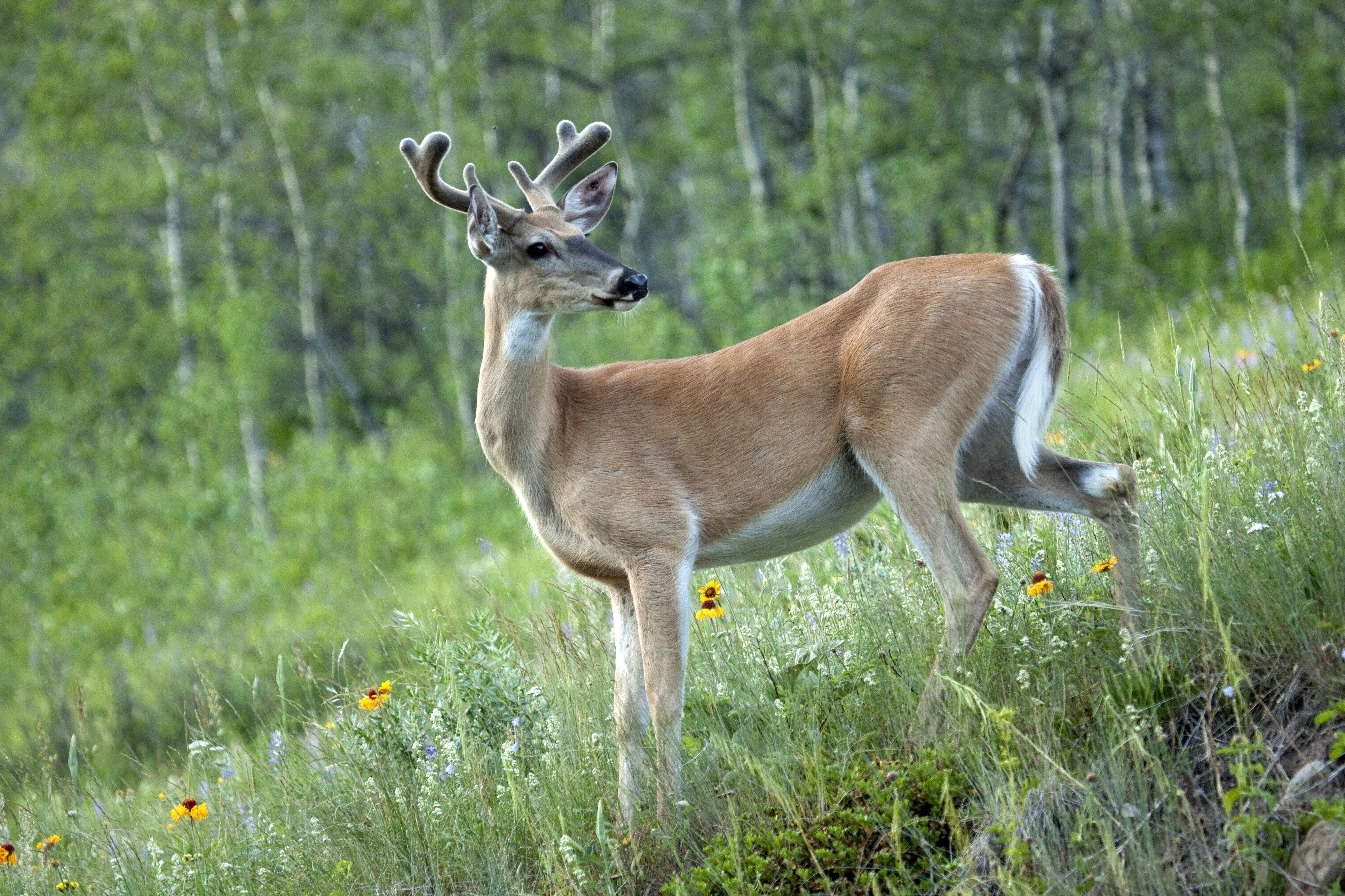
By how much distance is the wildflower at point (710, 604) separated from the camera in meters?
3.94

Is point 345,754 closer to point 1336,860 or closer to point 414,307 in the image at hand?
point 1336,860

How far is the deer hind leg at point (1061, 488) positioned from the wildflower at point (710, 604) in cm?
91

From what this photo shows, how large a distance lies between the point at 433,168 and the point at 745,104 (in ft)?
45.8

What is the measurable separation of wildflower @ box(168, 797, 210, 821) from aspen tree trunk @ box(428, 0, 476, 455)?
48.8 feet

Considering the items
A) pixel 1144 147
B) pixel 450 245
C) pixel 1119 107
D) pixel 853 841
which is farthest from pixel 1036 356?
pixel 1144 147

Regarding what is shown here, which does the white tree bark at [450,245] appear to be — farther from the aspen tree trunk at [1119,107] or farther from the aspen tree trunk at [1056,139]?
the aspen tree trunk at [1119,107]

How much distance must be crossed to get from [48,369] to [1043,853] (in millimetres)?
22050

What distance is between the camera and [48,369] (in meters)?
21.0

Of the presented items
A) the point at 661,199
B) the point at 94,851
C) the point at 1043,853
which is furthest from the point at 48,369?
the point at 1043,853

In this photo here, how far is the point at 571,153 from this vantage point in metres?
4.96

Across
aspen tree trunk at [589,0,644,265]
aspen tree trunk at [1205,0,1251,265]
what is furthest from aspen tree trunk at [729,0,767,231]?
aspen tree trunk at [1205,0,1251,265]

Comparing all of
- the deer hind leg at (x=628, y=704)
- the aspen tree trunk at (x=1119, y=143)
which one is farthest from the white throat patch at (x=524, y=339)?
the aspen tree trunk at (x=1119, y=143)

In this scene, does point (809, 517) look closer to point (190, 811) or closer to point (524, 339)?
point (524, 339)

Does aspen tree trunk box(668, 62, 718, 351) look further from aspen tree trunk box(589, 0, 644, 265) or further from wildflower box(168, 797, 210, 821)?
wildflower box(168, 797, 210, 821)
